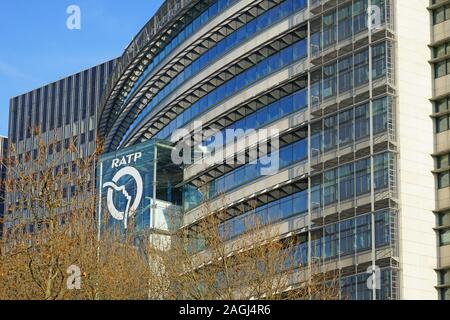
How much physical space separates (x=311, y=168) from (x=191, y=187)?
17007mm

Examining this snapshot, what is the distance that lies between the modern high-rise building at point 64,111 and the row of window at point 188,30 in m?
45.6

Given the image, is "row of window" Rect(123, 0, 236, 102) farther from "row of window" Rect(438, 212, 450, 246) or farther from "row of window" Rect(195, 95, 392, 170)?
"row of window" Rect(438, 212, 450, 246)

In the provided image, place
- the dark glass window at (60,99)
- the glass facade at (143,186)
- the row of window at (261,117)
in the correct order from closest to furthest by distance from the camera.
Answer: the row of window at (261,117) → the glass facade at (143,186) → the dark glass window at (60,99)

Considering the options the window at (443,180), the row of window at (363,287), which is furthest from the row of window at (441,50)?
the row of window at (363,287)

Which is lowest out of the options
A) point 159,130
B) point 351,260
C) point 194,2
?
point 351,260

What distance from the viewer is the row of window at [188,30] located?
266ft

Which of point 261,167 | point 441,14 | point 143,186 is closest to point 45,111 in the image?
point 143,186

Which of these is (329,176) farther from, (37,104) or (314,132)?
(37,104)

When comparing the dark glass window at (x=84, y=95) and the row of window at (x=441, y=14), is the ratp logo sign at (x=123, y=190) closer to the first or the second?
the row of window at (x=441, y=14)

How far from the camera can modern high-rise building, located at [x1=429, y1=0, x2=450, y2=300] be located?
212 ft

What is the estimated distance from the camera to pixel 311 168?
227 feet
